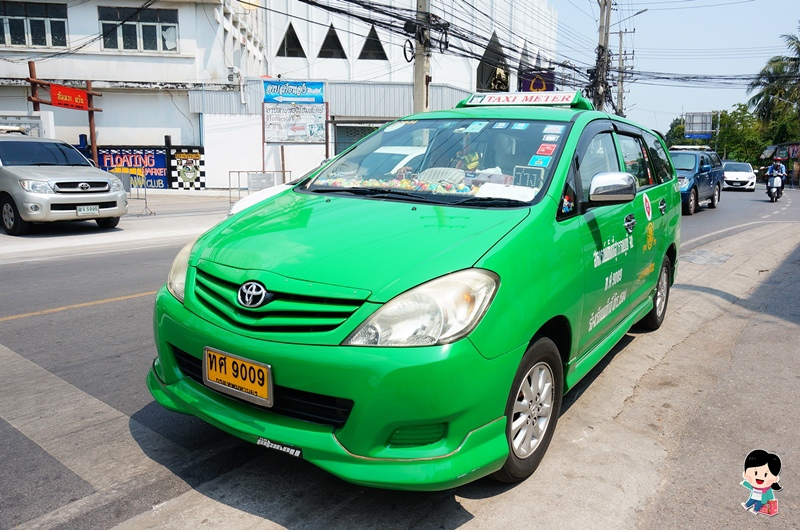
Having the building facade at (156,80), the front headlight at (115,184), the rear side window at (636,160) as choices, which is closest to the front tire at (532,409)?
the rear side window at (636,160)

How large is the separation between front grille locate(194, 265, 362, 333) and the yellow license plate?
0.46ft

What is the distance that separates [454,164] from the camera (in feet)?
12.5

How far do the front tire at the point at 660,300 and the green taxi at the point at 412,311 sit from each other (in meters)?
1.72

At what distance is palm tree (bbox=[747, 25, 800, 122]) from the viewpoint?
45656 millimetres

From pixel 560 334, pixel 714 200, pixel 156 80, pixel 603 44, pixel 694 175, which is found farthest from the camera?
pixel 603 44

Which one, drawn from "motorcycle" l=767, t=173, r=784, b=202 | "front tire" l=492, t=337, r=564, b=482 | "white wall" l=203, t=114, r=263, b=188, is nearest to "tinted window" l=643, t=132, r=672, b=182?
"front tire" l=492, t=337, r=564, b=482

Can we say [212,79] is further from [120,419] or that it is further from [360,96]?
[120,419]

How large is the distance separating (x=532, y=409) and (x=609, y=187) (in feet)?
4.26

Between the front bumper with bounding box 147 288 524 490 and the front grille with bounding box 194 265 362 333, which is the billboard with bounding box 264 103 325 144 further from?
the front bumper with bounding box 147 288 524 490

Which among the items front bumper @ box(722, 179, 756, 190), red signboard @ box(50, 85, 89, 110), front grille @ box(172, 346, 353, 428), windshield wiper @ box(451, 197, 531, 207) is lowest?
front bumper @ box(722, 179, 756, 190)

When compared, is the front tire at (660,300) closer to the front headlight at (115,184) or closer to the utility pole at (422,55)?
the front headlight at (115,184)

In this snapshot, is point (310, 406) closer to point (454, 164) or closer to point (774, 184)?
point (454, 164)

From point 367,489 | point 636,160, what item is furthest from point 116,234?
point 367,489

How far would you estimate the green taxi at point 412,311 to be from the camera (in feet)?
7.93
